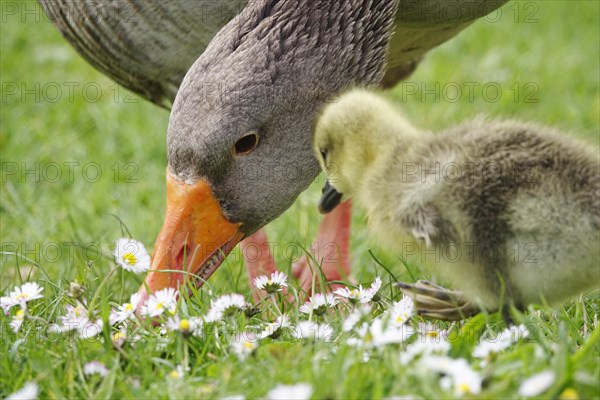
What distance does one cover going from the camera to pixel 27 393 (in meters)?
2.85

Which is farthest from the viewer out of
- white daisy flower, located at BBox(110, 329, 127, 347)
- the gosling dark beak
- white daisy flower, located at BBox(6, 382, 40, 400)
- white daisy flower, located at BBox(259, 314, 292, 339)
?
the gosling dark beak

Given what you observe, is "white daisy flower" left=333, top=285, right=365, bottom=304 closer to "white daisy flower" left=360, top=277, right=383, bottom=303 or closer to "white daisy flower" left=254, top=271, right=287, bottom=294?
"white daisy flower" left=360, top=277, right=383, bottom=303

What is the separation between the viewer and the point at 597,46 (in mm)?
8844

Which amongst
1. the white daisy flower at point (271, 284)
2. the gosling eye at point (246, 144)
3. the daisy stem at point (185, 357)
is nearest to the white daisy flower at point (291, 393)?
the daisy stem at point (185, 357)

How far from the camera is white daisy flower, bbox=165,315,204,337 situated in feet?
10.4

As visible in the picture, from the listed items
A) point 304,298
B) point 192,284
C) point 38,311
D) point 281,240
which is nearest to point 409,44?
point 281,240

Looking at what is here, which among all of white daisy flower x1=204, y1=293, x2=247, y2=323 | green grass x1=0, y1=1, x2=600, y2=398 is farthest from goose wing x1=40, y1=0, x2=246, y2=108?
white daisy flower x1=204, y1=293, x2=247, y2=323

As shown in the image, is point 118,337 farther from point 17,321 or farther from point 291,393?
point 291,393

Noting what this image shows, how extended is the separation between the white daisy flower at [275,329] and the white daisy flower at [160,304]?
328mm

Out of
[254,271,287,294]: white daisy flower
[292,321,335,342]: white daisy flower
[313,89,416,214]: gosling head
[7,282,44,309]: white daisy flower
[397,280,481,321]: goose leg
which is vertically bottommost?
[397,280,481,321]: goose leg

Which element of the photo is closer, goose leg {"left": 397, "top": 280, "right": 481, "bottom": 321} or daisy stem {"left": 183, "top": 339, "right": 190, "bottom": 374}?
daisy stem {"left": 183, "top": 339, "right": 190, "bottom": 374}

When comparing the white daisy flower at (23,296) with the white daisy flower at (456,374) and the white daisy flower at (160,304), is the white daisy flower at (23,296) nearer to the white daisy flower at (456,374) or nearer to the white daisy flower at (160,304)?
the white daisy flower at (160,304)

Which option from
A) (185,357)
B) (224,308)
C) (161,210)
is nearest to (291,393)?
(185,357)

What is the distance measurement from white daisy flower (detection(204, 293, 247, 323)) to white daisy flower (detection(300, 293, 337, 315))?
11.1 inches
